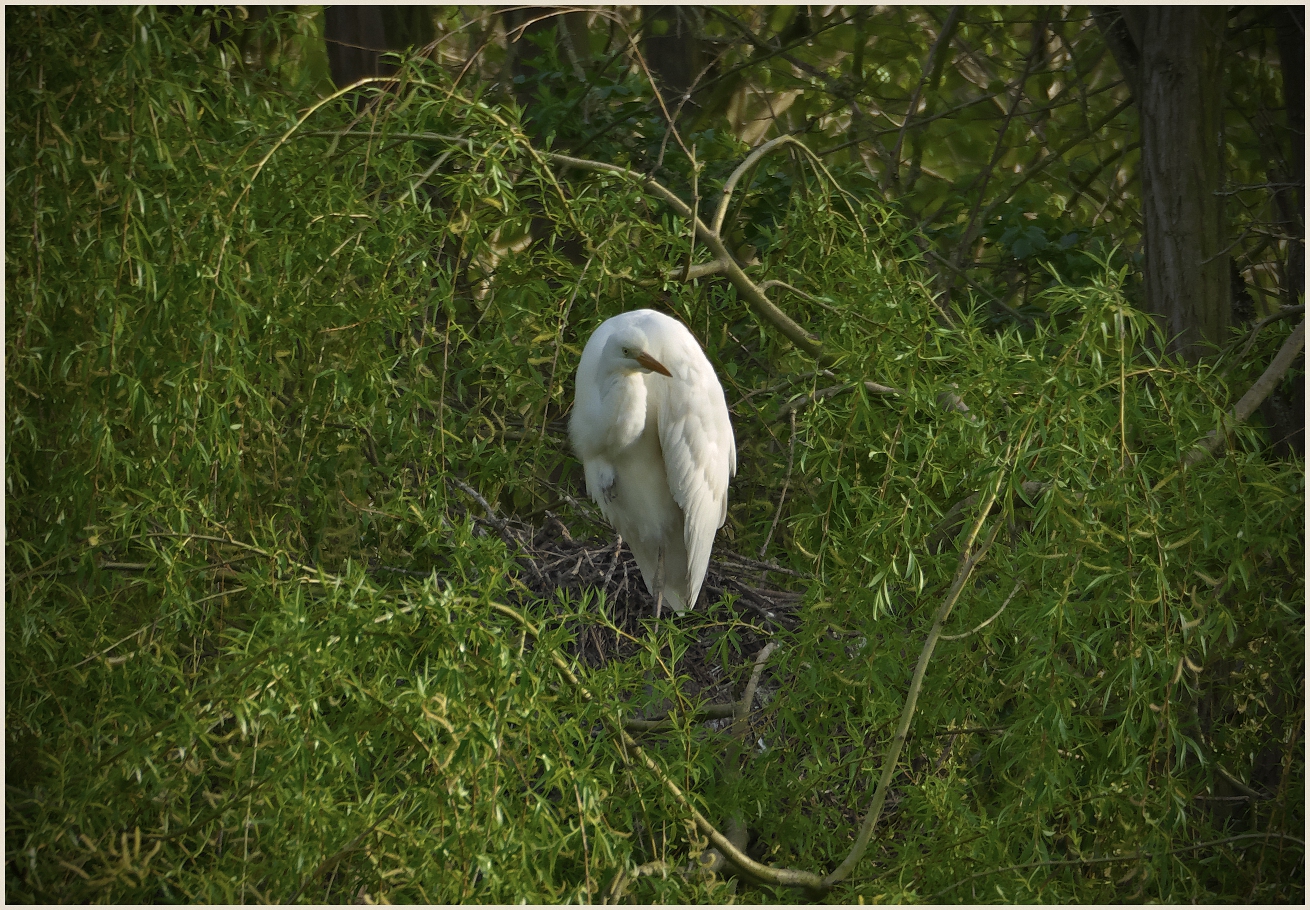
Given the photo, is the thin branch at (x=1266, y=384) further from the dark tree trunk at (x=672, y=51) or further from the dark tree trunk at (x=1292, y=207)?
the dark tree trunk at (x=672, y=51)

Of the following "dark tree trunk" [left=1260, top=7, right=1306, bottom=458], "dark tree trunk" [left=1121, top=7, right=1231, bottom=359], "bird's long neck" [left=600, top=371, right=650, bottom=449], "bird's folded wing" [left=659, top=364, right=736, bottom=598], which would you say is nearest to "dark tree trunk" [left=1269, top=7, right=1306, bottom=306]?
"dark tree trunk" [left=1260, top=7, right=1306, bottom=458]

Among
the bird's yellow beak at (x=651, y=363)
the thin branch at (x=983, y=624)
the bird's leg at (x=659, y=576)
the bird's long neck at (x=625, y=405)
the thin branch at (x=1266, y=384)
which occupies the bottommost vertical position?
the bird's leg at (x=659, y=576)

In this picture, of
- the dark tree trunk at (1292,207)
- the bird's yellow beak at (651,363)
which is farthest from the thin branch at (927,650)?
the dark tree trunk at (1292,207)

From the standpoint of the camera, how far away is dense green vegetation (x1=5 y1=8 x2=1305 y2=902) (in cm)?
113

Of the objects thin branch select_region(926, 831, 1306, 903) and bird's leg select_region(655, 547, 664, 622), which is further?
bird's leg select_region(655, 547, 664, 622)

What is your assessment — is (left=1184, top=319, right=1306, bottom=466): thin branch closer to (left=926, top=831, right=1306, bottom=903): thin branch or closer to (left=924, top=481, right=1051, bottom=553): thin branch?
(left=924, top=481, right=1051, bottom=553): thin branch

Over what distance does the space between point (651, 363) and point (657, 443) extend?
1.67 ft

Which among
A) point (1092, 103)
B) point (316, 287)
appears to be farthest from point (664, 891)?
point (1092, 103)

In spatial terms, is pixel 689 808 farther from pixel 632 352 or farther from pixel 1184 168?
pixel 1184 168

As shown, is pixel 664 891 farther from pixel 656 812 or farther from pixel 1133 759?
pixel 1133 759

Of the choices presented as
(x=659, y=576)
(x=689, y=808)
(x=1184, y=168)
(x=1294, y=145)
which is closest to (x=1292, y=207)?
(x=1294, y=145)

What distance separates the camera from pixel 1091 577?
1.34 m

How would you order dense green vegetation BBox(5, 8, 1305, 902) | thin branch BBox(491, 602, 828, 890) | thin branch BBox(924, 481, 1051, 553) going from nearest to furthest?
dense green vegetation BBox(5, 8, 1305, 902) < thin branch BBox(491, 602, 828, 890) < thin branch BBox(924, 481, 1051, 553)

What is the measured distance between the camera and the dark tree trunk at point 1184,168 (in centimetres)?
215
